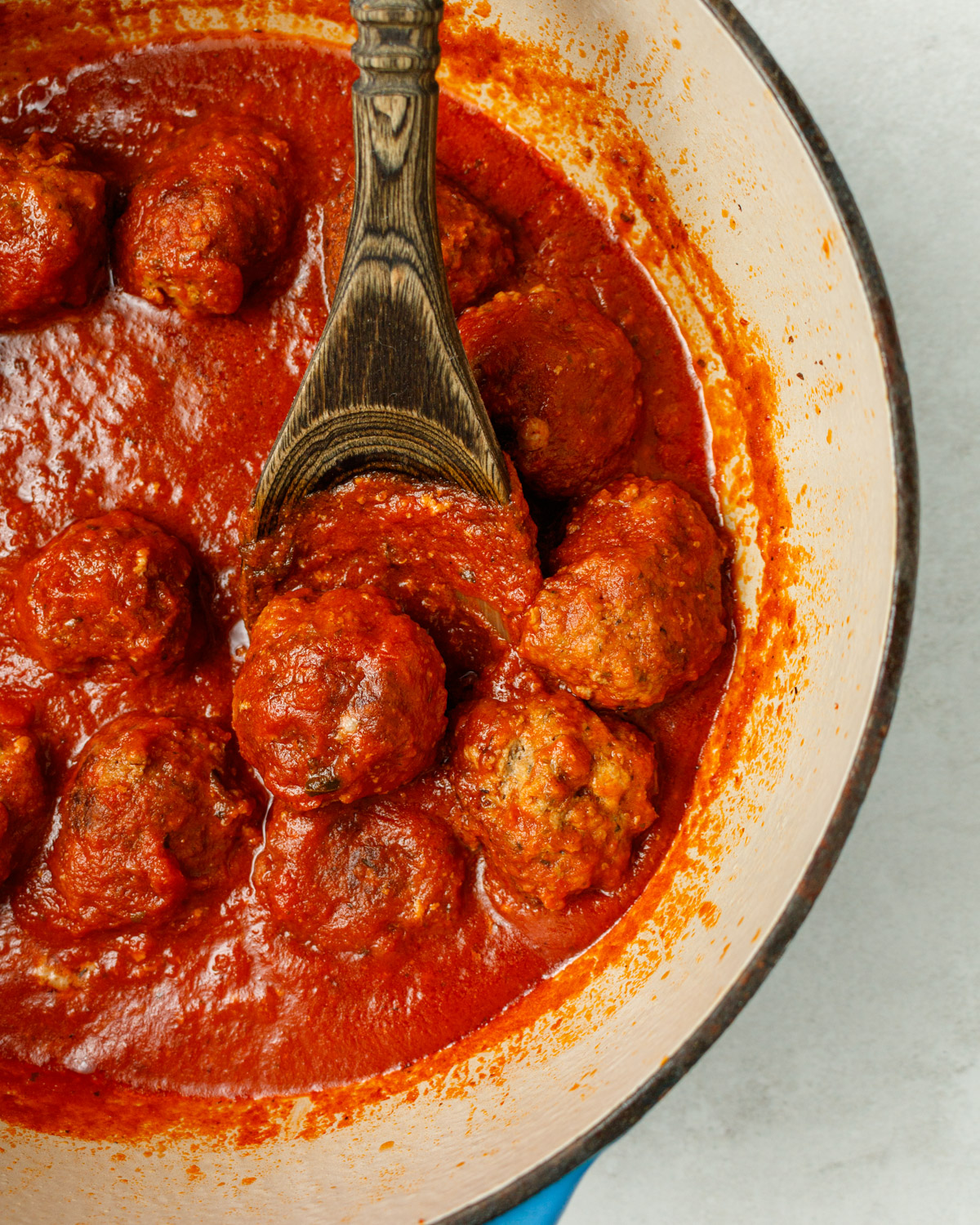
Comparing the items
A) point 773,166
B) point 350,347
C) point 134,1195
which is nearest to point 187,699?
point 350,347

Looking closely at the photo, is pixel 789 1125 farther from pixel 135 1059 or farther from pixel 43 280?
pixel 43 280

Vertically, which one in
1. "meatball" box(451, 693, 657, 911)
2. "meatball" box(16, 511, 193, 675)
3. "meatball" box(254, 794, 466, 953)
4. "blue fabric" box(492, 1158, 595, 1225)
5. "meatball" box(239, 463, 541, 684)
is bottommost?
"blue fabric" box(492, 1158, 595, 1225)

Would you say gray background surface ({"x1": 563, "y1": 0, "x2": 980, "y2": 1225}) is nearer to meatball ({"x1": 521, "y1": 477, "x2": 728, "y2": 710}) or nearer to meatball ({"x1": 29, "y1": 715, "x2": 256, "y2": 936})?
meatball ({"x1": 521, "y1": 477, "x2": 728, "y2": 710})

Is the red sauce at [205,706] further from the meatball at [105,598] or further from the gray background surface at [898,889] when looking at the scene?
the gray background surface at [898,889]

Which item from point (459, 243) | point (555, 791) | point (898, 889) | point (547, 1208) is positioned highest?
point (459, 243)

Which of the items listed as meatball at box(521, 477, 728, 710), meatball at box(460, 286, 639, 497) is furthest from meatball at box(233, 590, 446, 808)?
meatball at box(460, 286, 639, 497)

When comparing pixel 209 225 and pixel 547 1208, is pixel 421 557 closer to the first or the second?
pixel 209 225

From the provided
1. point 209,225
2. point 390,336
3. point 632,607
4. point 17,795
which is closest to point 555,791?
point 632,607

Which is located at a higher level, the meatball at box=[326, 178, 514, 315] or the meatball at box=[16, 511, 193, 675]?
the meatball at box=[326, 178, 514, 315]
